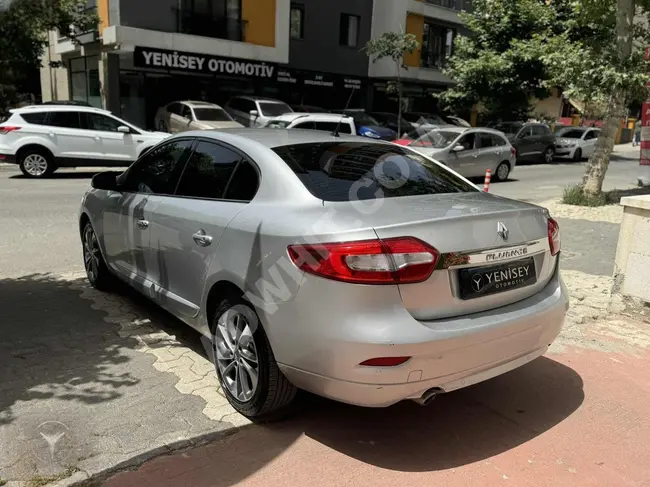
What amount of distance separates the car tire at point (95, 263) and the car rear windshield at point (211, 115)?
1370 cm

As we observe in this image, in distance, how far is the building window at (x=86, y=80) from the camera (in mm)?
22969

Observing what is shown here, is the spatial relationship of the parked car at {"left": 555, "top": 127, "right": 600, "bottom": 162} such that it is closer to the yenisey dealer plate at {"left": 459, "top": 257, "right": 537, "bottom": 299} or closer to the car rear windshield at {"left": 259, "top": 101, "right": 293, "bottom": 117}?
the car rear windshield at {"left": 259, "top": 101, "right": 293, "bottom": 117}

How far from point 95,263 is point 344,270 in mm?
3532

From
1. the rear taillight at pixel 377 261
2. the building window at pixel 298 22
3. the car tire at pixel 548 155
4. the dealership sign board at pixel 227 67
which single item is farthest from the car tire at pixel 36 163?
the car tire at pixel 548 155

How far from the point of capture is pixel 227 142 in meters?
3.85

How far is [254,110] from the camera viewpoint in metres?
20.6

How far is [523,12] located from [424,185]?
2188 centimetres

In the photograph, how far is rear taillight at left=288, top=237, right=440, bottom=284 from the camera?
2.72m

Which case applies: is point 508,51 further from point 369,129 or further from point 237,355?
point 237,355

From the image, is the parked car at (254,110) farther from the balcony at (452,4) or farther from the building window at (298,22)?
the balcony at (452,4)

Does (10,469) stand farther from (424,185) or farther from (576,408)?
(576,408)

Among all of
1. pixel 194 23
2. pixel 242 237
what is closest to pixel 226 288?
pixel 242 237

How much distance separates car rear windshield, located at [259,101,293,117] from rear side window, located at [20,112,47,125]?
26.8 feet

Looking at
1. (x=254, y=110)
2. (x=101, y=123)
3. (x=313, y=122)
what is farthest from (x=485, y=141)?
(x=101, y=123)
